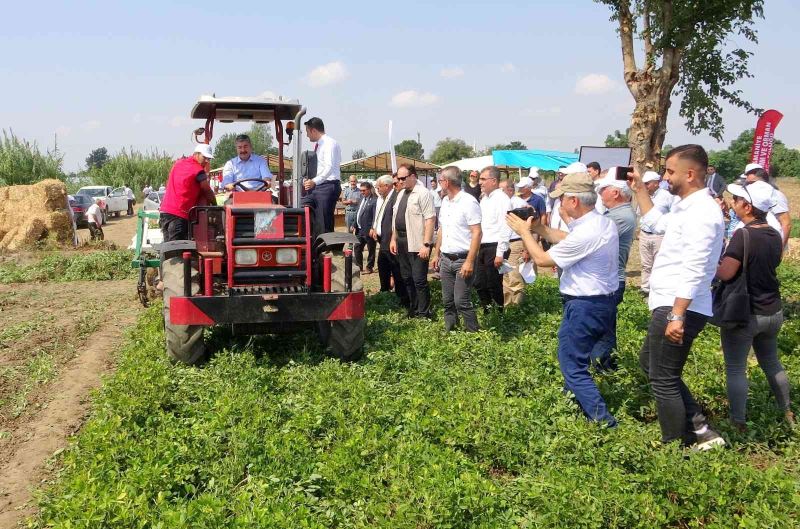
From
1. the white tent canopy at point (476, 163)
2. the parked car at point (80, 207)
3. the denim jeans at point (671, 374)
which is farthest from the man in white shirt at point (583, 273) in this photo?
the parked car at point (80, 207)

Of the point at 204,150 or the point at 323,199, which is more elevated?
the point at 204,150

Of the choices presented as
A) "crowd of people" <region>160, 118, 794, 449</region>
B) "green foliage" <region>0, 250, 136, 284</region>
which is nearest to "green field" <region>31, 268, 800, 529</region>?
"crowd of people" <region>160, 118, 794, 449</region>

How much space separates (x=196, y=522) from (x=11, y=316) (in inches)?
304

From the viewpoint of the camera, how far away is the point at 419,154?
86.6 m

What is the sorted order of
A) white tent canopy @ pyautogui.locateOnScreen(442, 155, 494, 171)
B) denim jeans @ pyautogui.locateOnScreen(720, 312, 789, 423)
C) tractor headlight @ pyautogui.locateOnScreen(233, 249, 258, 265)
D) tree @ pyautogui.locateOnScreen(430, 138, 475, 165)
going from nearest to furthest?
denim jeans @ pyautogui.locateOnScreen(720, 312, 789, 423)
tractor headlight @ pyautogui.locateOnScreen(233, 249, 258, 265)
white tent canopy @ pyautogui.locateOnScreen(442, 155, 494, 171)
tree @ pyautogui.locateOnScreen(430, 138, 475, 165)

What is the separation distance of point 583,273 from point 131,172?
48332 mm

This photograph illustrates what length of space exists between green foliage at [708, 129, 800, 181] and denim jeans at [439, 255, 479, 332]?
44.9m

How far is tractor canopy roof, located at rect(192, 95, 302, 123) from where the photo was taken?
802cm

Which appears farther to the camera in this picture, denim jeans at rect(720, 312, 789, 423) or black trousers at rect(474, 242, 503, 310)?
black trousers at rect(474, 242, 503, 310)

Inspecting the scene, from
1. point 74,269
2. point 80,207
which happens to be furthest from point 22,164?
point 74,269

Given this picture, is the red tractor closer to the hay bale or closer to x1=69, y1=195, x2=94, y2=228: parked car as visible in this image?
the hay bale

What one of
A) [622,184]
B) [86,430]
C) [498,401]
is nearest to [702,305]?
[498,401]

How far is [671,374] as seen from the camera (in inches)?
176

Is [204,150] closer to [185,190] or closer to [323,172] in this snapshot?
[185,190]
